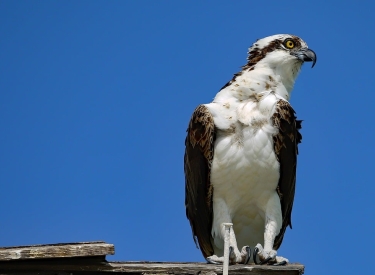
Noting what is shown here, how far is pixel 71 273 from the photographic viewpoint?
27.4 ft

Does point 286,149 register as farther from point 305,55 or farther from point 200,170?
point 305,55

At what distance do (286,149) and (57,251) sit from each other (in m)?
3.87

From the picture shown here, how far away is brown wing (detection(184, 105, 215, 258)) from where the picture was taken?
36.2 feet

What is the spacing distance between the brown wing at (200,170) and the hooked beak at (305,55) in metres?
1.58

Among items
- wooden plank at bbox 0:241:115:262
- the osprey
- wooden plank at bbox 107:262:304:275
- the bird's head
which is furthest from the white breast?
wooden plank at bbox 0:241:115:262

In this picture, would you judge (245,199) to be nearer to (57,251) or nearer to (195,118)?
(195,118)

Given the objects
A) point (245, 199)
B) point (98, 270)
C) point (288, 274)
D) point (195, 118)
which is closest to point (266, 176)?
point (245, 199)

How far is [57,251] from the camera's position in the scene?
8.09 m

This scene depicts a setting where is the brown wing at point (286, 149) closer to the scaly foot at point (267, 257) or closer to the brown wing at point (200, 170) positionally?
the brown wing at point (200, 170)

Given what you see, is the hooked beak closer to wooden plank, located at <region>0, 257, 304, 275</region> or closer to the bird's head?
the bird's head

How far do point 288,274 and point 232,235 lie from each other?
1938mm

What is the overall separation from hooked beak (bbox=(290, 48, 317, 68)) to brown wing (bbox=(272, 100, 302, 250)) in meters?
0.99

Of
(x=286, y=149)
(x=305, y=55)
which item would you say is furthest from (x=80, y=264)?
(x=305, y=55)

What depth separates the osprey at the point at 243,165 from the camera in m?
10.9
